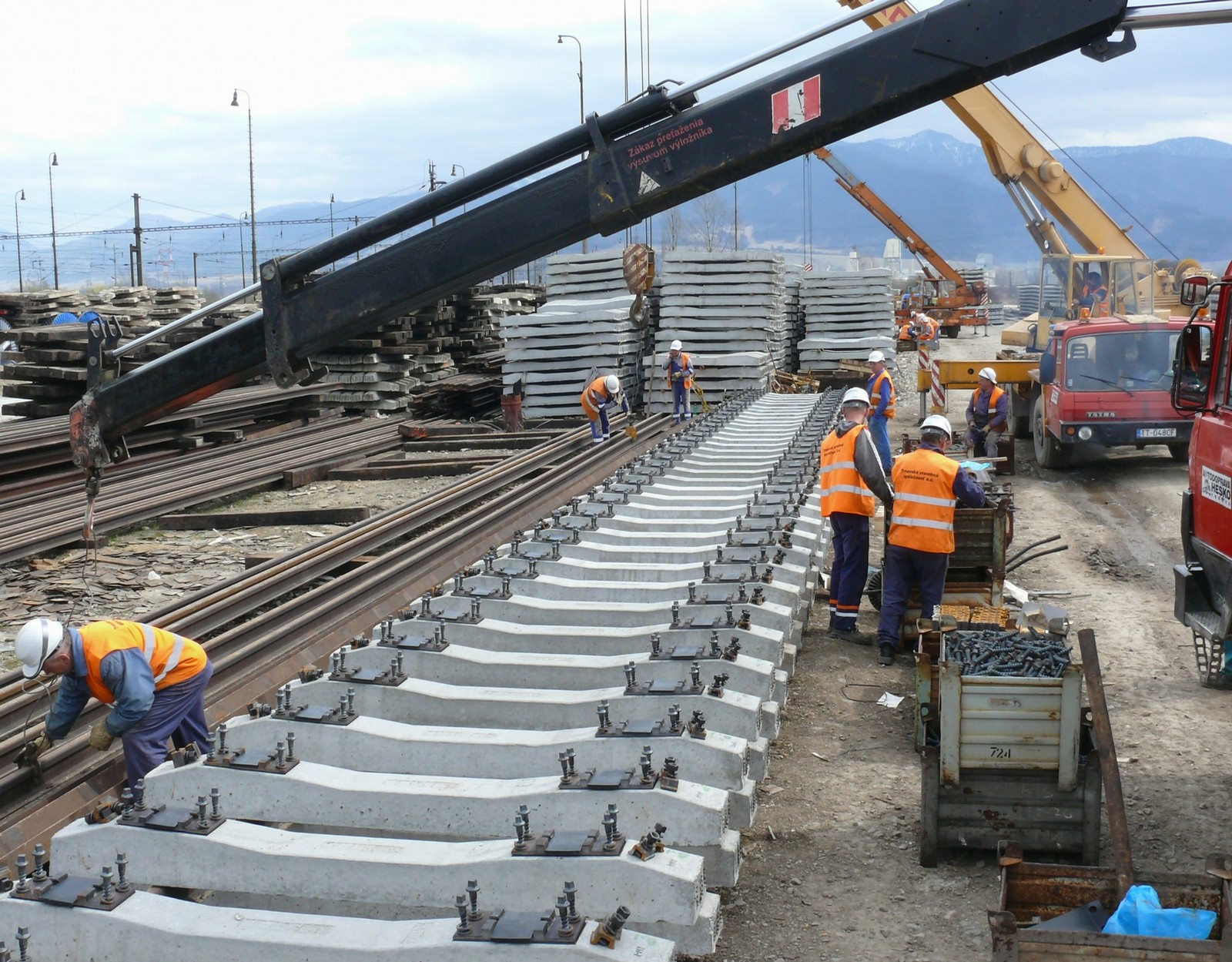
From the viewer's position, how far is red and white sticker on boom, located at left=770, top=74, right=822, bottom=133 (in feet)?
16.6

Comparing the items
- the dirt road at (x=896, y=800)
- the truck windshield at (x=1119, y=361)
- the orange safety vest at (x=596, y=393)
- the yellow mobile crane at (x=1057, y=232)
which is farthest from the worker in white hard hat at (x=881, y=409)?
the yellow mobile crane at (x=1057, y=232)

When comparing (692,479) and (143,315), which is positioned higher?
(143,315)

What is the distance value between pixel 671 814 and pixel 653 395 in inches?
620

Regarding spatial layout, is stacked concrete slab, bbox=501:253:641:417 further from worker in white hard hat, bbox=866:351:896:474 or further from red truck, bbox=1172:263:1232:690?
red truck, bbox=1172:263:1232:690

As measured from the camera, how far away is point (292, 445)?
1711 cm

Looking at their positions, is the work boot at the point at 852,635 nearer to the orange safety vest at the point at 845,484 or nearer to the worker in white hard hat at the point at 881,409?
the orange safety vest at the point at 845,484

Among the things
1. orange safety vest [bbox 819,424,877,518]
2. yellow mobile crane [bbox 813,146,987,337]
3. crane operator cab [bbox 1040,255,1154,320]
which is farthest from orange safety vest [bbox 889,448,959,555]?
yellow mobile crane [bbox 813,146,987,337]

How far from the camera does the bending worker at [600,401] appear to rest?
50.7 feet

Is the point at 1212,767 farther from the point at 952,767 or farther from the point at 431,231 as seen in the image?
the point at 431,231

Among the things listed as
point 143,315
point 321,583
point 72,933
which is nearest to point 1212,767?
point 72,933

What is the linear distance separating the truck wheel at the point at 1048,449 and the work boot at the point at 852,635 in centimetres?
836

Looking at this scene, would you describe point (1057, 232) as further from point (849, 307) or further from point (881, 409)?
point (881, 409)

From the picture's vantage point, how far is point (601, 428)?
16.2 m

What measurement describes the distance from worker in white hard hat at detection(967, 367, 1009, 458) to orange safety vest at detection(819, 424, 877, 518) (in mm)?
7256
